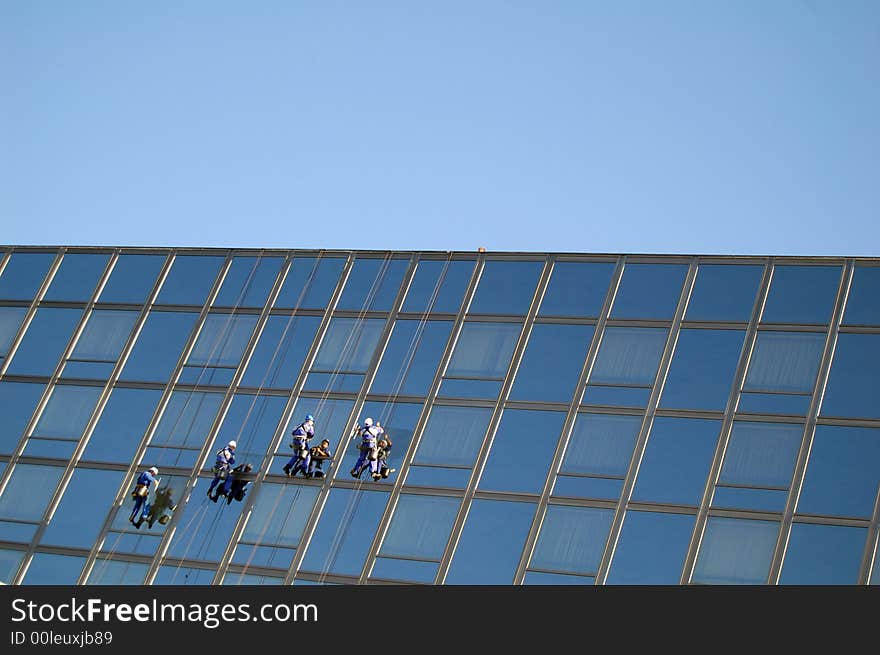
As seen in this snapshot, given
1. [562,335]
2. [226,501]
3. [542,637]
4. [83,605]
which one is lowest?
[83,605]

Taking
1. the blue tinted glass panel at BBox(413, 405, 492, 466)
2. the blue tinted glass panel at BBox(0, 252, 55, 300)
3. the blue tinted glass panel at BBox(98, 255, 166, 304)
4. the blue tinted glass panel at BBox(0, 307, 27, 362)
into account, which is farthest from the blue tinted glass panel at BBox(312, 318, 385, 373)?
the blue tinted glass panel at BBox(0, 252, 55, 300)

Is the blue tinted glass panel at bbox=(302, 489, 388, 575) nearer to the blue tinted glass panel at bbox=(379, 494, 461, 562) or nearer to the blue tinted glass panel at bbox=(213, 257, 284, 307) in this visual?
the blue tinted glass panel at bbox=(379, 494, 461, 562)

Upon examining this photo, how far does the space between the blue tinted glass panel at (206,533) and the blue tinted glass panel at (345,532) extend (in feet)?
6.18

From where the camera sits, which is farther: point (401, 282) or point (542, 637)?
point (401, 282)

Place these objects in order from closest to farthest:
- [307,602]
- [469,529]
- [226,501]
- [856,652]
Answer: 1. [856,652]
2. [307,602]
3. [469,529]
4. [226,501]

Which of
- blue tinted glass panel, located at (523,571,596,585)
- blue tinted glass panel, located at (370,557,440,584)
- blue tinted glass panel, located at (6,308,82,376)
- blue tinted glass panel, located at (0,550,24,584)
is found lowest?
blue tinted glass panel, located at (0,550,24,584)

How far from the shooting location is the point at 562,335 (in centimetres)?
2902

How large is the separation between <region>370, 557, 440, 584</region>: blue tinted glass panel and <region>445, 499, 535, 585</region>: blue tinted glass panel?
382 millimetres

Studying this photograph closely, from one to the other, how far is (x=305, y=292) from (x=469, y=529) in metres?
7.76

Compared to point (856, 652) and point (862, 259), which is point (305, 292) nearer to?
point (862, 259)

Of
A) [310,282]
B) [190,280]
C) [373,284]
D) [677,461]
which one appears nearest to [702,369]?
[677,461]

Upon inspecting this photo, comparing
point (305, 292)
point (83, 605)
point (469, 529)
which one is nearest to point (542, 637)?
point (469, 529)

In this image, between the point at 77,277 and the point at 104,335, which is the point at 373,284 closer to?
the point at 104,335

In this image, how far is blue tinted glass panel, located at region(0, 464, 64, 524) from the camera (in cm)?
2920
